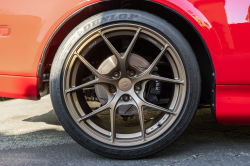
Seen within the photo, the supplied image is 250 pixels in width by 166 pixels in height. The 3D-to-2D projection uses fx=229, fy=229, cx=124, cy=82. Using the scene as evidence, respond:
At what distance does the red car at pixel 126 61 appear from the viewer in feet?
4.28

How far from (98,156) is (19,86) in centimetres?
68

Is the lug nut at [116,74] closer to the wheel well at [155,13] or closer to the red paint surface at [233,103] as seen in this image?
the wheel well at [155,13]

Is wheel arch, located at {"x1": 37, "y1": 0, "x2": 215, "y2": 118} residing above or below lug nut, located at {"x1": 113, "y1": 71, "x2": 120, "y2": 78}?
above

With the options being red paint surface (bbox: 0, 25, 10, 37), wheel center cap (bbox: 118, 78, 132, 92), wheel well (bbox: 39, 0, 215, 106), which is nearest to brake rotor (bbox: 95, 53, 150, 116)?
wheel center cap (bbox: 118, 78, 132, 92)

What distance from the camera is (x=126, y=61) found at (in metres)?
1.39

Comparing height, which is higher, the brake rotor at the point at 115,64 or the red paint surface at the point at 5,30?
the red paint surface at the point at 5,30

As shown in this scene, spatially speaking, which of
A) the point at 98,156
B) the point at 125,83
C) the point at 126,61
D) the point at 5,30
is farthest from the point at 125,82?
the point at 5,30

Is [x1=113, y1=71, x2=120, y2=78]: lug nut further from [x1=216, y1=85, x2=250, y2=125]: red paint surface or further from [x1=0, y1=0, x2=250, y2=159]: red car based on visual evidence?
[x1=216, y1=85, x2=250, y2=125]: red paint surface

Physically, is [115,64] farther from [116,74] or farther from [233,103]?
[233,103]

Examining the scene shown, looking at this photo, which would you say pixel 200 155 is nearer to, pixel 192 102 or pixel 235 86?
pixel 192 102

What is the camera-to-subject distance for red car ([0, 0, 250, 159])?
130cm

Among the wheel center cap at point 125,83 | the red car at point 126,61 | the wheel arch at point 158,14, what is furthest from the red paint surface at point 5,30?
the wheel center cap at point 125,83

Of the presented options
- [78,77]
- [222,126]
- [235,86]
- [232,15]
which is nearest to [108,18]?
[78,77]

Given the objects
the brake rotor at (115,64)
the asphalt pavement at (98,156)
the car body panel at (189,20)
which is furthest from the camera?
the brake rotor at (115,64)
